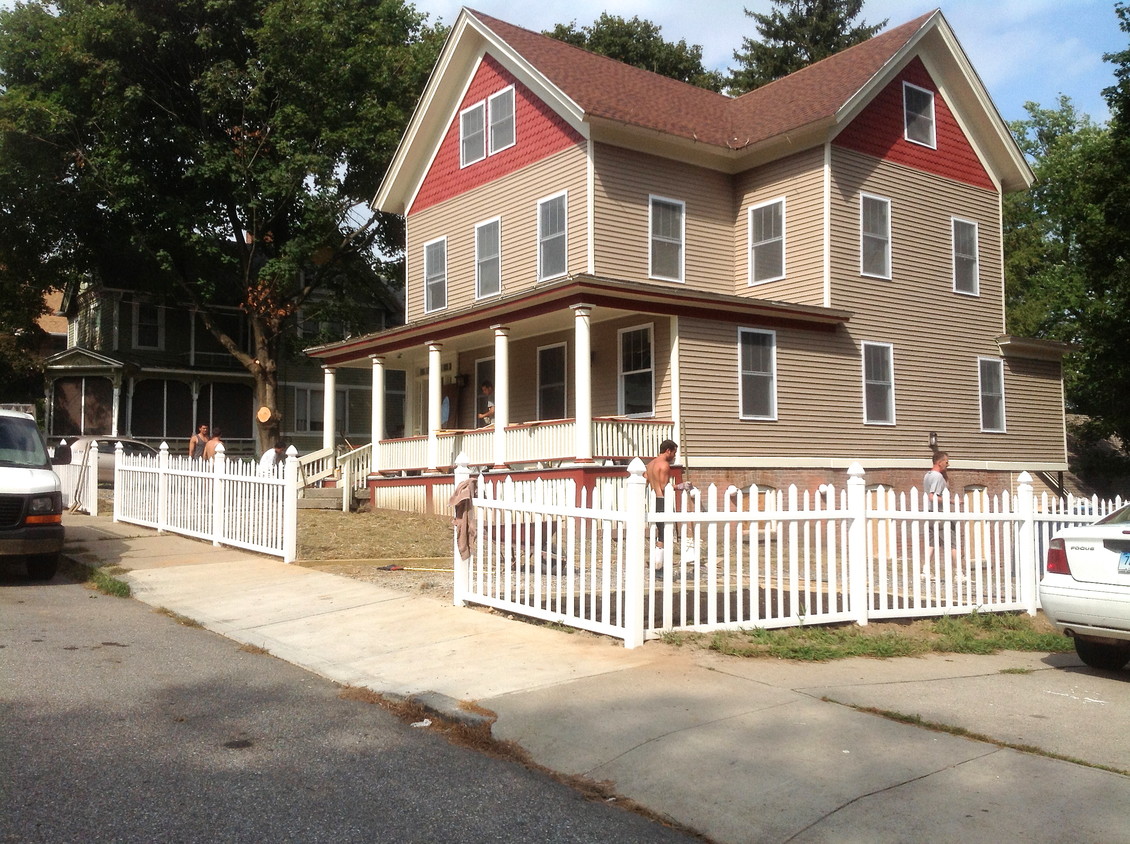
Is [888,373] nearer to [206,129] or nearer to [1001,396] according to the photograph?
[1001,396]

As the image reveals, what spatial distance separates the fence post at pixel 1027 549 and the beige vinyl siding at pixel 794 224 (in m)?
10.3

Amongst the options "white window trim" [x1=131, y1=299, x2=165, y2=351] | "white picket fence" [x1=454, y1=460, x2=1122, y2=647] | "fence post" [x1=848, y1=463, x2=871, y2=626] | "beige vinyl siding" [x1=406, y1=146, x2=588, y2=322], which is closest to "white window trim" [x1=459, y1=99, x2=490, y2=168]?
"beige vinyl siding" [x1=406, y1=146, x2=588, y2=322]

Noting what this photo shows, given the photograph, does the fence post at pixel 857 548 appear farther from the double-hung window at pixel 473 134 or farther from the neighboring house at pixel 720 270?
the double-hung window at pixel 473 134

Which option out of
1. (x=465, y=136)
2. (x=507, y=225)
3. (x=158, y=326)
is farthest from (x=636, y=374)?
(x=158, y=326)

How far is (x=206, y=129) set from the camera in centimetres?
3200

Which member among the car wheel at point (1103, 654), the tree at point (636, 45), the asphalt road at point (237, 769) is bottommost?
the asphalt road at point (237, 769)

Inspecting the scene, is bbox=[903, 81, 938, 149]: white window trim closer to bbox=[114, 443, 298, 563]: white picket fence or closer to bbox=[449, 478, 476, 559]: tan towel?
bbox=[114, 443, 298, 563]: white picket fence

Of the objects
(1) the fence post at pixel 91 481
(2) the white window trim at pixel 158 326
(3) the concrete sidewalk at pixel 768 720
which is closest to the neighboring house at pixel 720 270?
(1) the fence post at pixel 91 481

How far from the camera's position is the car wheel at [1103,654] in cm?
824

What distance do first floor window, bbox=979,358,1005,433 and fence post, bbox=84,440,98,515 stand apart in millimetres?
18205

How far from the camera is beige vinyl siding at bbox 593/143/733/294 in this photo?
20391mm

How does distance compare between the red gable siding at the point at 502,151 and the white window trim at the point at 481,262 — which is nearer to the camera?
the red gable siding at the point at 502,151

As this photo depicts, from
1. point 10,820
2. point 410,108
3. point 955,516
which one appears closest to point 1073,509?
point 955,516

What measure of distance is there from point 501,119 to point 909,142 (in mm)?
8557
